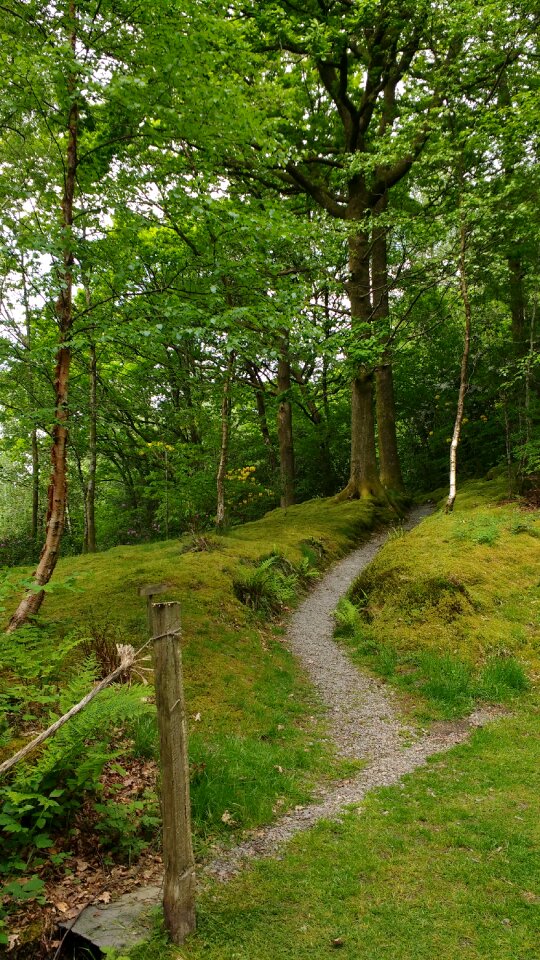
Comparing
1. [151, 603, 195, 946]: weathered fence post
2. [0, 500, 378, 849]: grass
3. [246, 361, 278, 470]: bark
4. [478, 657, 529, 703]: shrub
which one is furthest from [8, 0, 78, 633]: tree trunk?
[246, 361, 278, 470]: bark

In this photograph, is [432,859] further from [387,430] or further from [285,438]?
[387,430]

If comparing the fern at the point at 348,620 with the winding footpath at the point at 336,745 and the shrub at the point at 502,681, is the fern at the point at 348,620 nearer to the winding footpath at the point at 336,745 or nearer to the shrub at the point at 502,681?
the winding footpath at the point at 336,745

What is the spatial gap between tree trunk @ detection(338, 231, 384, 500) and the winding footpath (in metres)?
7.13

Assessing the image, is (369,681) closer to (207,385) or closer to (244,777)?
(244,777)

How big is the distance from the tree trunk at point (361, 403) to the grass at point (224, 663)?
535 centimetres

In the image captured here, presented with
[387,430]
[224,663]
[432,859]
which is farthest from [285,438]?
[432,859]

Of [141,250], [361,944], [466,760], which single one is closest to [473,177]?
[141,250]

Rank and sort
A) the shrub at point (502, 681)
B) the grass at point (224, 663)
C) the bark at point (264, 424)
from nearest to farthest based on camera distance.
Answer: the grass at point (224, 663), the shrub at point (502, 681), the bark at point (264, 424)

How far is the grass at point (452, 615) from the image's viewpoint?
6711 mm

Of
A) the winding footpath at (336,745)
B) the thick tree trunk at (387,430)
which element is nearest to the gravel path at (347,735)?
the winding footpath at (336,745)

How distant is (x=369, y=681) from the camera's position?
7391mm

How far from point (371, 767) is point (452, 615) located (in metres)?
3.29

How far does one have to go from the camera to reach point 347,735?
600 centimetres

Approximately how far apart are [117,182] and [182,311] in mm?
2319
